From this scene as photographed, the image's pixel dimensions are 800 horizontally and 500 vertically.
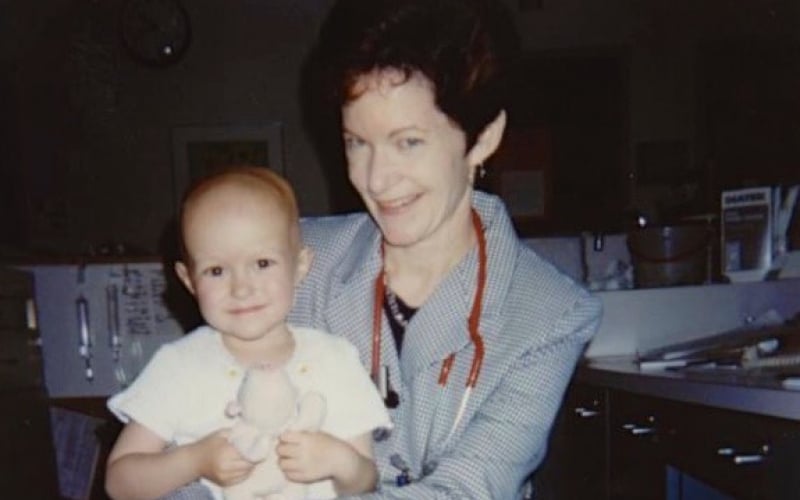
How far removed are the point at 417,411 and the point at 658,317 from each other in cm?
144

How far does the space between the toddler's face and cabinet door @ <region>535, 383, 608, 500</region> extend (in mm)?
1357

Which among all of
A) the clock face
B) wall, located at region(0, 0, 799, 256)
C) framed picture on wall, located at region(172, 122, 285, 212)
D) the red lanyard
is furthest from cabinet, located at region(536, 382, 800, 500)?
the clock face

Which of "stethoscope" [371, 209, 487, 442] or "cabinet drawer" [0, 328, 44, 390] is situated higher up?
"stethoscope" [371, 209, 487, 442]

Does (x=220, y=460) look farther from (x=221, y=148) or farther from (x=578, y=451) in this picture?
(x=221, y=148)

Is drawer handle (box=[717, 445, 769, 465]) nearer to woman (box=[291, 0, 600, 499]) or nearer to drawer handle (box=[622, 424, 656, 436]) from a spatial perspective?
drawer handle (box=[622, 424, 656, 436])

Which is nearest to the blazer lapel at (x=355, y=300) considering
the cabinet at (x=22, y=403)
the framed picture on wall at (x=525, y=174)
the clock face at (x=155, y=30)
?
the cabinet at (x=22, y=403)

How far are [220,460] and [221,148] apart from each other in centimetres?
421

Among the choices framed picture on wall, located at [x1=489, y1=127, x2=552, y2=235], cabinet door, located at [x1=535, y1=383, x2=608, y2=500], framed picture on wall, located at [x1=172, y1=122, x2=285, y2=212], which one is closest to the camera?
cabinet door, located at [x1=535, y1=383, x2=608, y2=500]

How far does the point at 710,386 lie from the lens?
1783mm

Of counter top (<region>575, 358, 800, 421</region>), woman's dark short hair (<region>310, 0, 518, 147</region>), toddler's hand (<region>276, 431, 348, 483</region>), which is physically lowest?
counter top (<region>575, 358, 800, 421</region>)

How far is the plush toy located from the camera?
112cm

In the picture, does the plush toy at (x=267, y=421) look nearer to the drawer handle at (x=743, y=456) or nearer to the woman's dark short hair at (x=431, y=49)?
the woman's dark short hair at (x=431, y=49)

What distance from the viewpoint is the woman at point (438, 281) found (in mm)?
1360

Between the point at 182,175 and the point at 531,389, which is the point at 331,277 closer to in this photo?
the point at 531,389
